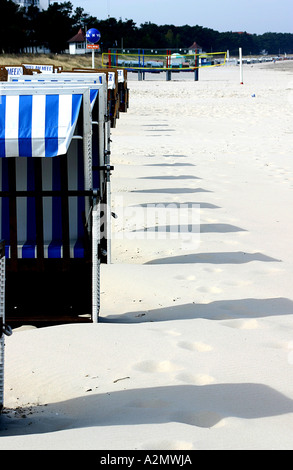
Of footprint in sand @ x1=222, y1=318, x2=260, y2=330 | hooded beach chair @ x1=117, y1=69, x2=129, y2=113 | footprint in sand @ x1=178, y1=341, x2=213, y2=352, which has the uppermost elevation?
hooded beach chair @ x1=117, y1=69, x2=129, y2=113

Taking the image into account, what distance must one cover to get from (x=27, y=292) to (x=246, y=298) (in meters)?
1.63

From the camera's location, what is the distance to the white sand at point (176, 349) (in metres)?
3.19

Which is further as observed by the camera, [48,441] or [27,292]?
[27,292]

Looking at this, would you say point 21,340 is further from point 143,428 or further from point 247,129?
point 247,129

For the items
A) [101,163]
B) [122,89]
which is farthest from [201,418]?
[122,89]

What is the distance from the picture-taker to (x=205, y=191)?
10172 mm

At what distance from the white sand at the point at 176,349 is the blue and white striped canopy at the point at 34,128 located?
3.69 feet

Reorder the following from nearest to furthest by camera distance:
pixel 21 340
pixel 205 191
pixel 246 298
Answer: pixel 21 340 → pixel 246 298 → pixel 205 191

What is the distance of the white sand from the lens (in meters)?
3.19

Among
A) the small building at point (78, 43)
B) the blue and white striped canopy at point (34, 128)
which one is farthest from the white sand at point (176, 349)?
the small building at point (78, 43)

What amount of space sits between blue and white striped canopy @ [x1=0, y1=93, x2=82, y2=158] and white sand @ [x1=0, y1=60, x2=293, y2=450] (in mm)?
1124

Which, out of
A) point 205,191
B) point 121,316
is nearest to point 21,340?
point 121,316

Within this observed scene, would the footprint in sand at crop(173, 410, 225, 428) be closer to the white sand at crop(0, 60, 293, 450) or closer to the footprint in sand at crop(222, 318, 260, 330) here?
the white sand at crop(0, 60, 293, 450)

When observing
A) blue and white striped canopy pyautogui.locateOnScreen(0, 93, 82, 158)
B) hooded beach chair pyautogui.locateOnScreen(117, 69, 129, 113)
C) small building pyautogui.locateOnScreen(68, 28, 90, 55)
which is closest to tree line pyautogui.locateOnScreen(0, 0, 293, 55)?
small building pyautogui.locateOnScreen(68, 28, 90, 55)
